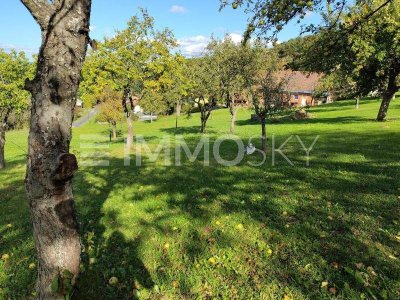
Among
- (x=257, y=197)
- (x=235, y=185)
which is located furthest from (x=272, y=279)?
(x=235, y=185)

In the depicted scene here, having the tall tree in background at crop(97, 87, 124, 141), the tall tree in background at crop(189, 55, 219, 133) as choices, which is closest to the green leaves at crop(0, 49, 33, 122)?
the tall tree in background at crop(189, 55, 219, 133)

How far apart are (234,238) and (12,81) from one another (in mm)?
16784

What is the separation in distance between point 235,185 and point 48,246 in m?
7.38

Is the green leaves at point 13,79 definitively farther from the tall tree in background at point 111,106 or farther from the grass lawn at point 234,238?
the tall tree in background at point 111,106

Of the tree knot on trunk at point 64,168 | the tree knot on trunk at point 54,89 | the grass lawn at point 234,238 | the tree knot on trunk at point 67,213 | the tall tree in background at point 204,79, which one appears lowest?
the grass lawn at point 234,238

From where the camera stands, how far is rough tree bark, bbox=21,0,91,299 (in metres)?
3.46

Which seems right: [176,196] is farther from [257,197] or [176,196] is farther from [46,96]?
[46,96]

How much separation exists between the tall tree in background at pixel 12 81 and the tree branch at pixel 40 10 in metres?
15.7

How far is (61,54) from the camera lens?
3.49 m

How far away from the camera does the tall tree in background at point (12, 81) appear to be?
16.8 metres

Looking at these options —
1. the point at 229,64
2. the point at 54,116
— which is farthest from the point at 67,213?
the point at 229,64

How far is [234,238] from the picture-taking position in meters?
6.45

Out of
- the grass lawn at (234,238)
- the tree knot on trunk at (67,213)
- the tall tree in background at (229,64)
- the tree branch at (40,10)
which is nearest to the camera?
the tree branch at (40,10)

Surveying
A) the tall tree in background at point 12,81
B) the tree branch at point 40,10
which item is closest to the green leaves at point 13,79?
the tall tree in background at point 12,81
